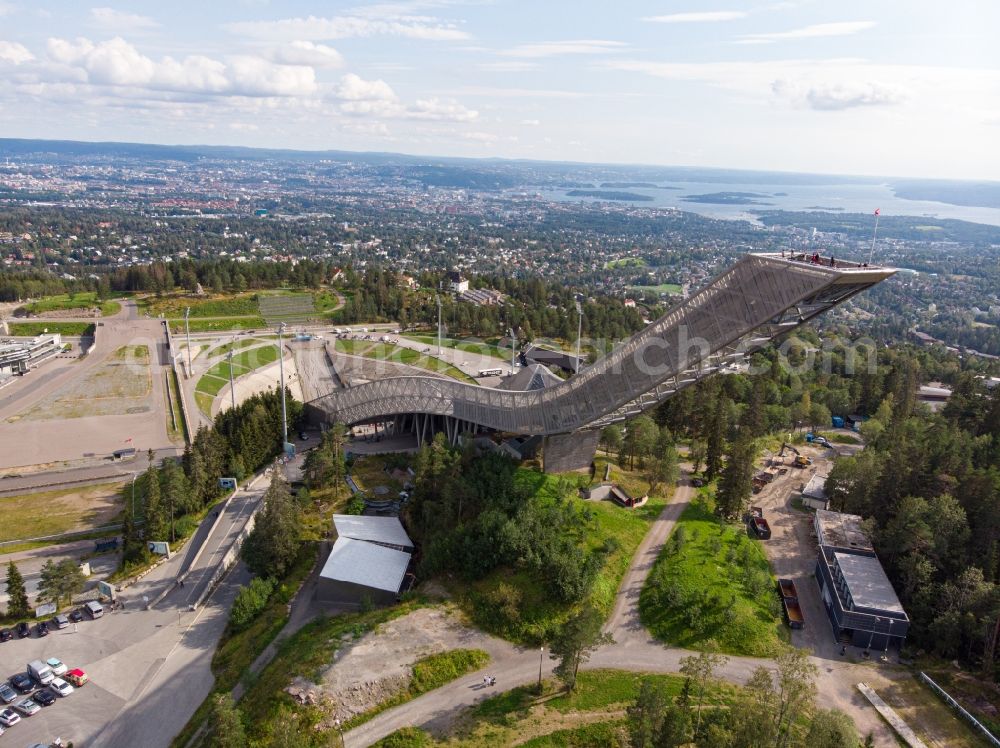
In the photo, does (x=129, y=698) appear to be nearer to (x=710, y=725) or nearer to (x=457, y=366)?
(x=710, y=725)

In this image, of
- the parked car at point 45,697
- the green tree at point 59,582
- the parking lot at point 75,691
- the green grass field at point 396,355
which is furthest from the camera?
the green grass field at point 396,355

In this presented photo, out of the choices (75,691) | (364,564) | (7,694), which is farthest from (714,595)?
(7,694)

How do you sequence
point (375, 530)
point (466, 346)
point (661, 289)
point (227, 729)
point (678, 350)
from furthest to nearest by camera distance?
1. point (661, 289)
2. point (466, 346)
3. point (375, 530)
4. point (678, 350)
5. point (227, 729)

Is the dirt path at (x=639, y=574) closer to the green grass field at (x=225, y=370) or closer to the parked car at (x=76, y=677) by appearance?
A: the parked car at (x=76, y=677)

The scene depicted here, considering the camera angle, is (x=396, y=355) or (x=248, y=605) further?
(x=396, y=355)

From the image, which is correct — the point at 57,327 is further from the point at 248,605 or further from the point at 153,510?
the point at 248,605

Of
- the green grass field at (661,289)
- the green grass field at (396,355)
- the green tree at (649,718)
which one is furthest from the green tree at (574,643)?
the green grass field at (661,289)

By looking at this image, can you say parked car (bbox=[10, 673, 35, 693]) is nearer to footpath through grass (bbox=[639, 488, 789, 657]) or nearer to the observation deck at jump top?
the observation deck at jump top
